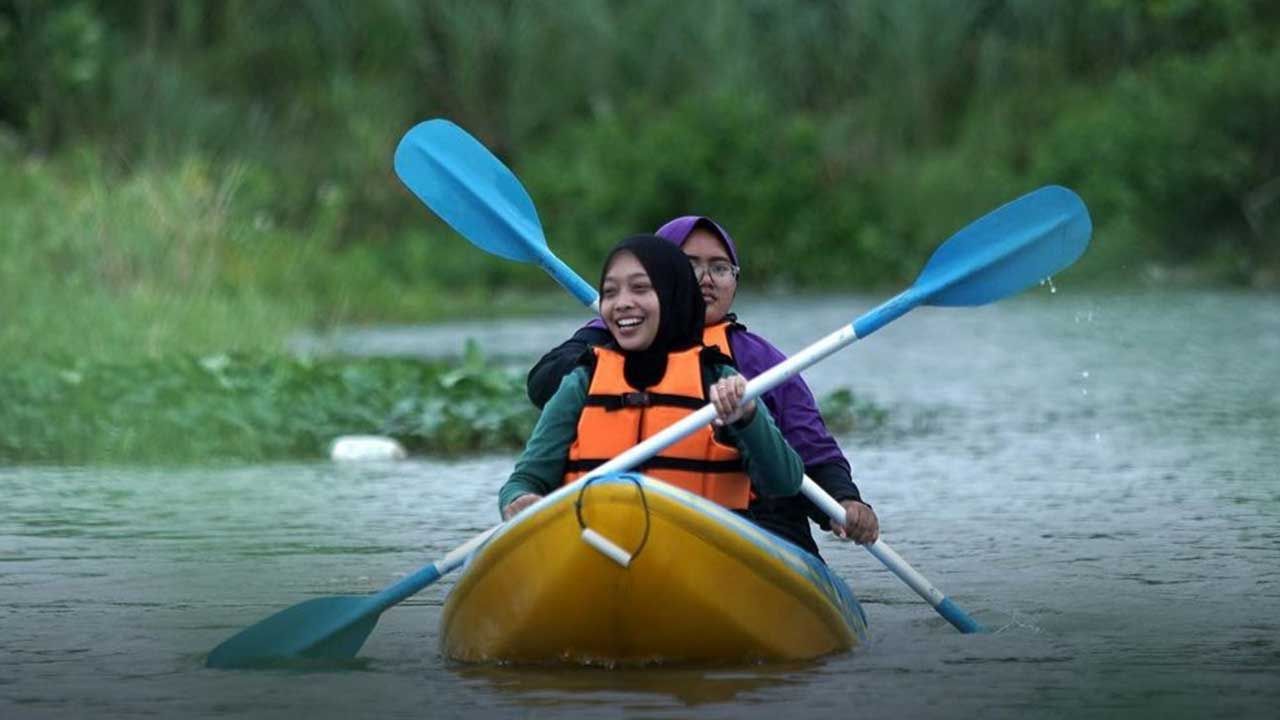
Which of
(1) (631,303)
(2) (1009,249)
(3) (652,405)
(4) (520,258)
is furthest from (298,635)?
(2) (1009,249)

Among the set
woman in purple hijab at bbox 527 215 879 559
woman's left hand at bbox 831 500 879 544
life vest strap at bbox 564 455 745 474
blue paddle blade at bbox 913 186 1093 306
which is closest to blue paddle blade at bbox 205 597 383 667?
life vest strap at bbox 564 455 745 474

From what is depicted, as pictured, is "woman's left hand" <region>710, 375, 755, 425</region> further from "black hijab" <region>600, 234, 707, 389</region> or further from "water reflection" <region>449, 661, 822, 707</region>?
"water reflection" <region>449, 661, 822, 707</region>

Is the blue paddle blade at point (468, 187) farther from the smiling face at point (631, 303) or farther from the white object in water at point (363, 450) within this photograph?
the white object in water at point (363, 450)

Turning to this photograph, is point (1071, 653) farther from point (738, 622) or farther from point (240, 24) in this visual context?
point (240, 24)

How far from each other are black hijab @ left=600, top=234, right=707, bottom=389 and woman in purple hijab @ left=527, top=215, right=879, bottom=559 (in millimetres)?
357

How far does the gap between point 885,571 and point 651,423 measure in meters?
2.51

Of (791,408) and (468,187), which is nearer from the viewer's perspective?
(791,408)

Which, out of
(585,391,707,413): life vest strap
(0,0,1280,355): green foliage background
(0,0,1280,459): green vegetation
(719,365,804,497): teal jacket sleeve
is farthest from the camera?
(0,0,1280,355): green foliage background

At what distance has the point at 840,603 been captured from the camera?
7.08 meters

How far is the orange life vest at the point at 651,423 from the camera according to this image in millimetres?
6672

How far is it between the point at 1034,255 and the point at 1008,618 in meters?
1.04

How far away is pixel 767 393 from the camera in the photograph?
7.25m

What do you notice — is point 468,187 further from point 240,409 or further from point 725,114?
point 725,114

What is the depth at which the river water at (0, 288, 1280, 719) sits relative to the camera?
6441 millimetres
